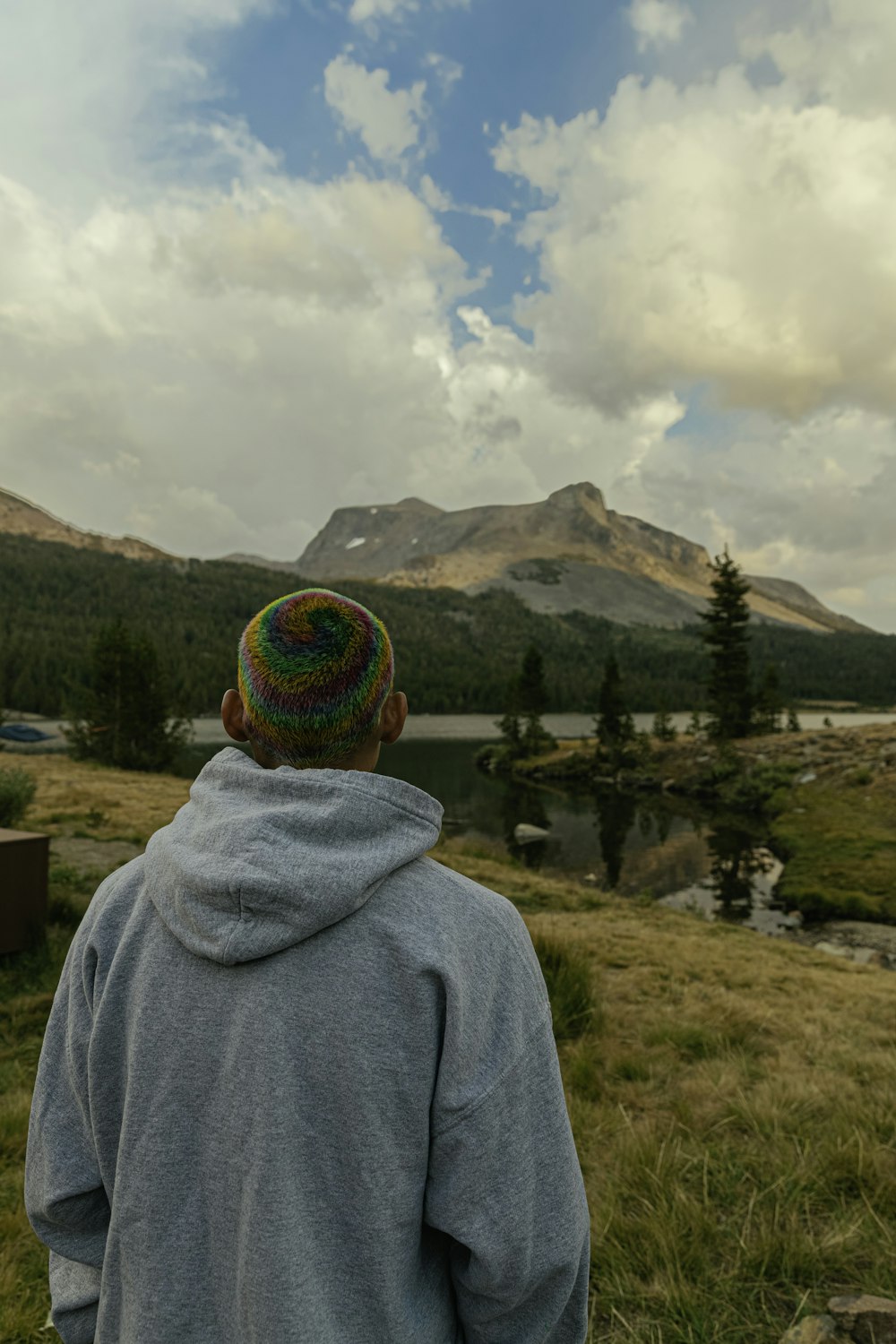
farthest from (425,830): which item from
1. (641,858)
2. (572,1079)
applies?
(641,858)

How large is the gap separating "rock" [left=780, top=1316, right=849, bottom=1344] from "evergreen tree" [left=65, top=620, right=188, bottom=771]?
1208 inches

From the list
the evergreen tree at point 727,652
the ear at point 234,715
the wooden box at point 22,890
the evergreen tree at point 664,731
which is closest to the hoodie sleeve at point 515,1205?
the ear at point 234,715

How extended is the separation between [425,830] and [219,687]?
92.6 meters

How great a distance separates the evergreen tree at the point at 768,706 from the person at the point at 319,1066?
48123 millimetres

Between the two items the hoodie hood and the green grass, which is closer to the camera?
the hoodie hood

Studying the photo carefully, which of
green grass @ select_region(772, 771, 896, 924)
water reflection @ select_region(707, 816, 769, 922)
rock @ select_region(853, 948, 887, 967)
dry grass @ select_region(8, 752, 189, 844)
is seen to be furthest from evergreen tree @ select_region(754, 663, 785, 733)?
dry grass @ select_region(8, 752, 189, 844)

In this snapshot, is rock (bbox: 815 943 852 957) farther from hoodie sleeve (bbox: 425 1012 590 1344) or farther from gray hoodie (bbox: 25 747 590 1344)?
gray hoodie (bbox: 25 747 590 1344)

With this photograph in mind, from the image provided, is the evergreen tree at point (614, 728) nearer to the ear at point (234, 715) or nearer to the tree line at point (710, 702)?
the tree line at point (710, 702)

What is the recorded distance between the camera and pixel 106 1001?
1.38 m

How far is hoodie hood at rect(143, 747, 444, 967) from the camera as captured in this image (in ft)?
3.87

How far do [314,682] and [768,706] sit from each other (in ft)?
176

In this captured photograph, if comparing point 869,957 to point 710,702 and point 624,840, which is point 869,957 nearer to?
point 624,840

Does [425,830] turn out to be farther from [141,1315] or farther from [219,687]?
[219,687]

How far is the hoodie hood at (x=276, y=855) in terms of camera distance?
1179 mm
